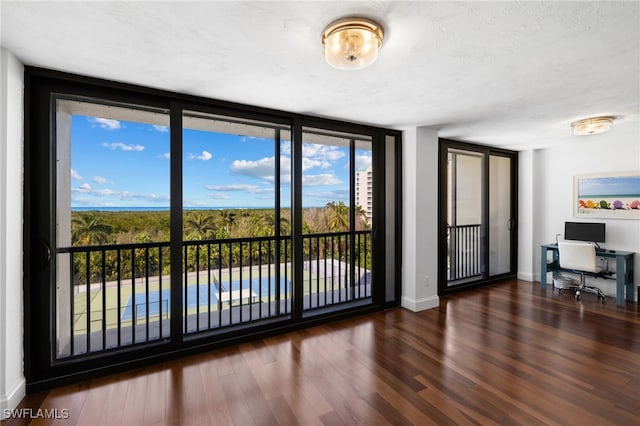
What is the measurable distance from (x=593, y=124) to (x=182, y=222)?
4526 millimetres

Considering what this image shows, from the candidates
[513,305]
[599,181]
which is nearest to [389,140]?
[513,305]

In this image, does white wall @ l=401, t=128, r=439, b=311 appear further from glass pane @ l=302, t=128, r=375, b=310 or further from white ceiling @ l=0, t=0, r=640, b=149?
white ceiling @ l=0, t=0, r=640, b=149

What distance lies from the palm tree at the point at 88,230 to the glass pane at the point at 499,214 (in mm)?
5700

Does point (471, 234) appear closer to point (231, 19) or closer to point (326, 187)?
point (326, 187)

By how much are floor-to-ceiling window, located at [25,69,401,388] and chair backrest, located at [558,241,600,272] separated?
262 centimetres

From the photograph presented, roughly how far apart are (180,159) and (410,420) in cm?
268

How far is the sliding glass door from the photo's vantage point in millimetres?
4859

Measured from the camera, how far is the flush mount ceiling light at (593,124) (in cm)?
329

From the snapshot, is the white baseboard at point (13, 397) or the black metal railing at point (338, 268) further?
the black metal railing at point (338, 268)

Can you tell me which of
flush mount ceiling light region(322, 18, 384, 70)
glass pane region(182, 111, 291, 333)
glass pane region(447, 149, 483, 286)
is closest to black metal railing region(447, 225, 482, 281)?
glass pane region(447, 149, 483, 286)

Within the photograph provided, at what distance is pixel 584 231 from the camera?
4.60m

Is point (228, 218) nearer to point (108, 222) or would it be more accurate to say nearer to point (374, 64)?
point (108, 222)

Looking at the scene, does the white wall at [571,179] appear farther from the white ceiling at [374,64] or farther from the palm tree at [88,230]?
the palm tree at [88,230]

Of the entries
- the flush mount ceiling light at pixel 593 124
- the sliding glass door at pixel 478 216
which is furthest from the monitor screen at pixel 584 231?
the flush mount ceiling light at pixel 593 124
